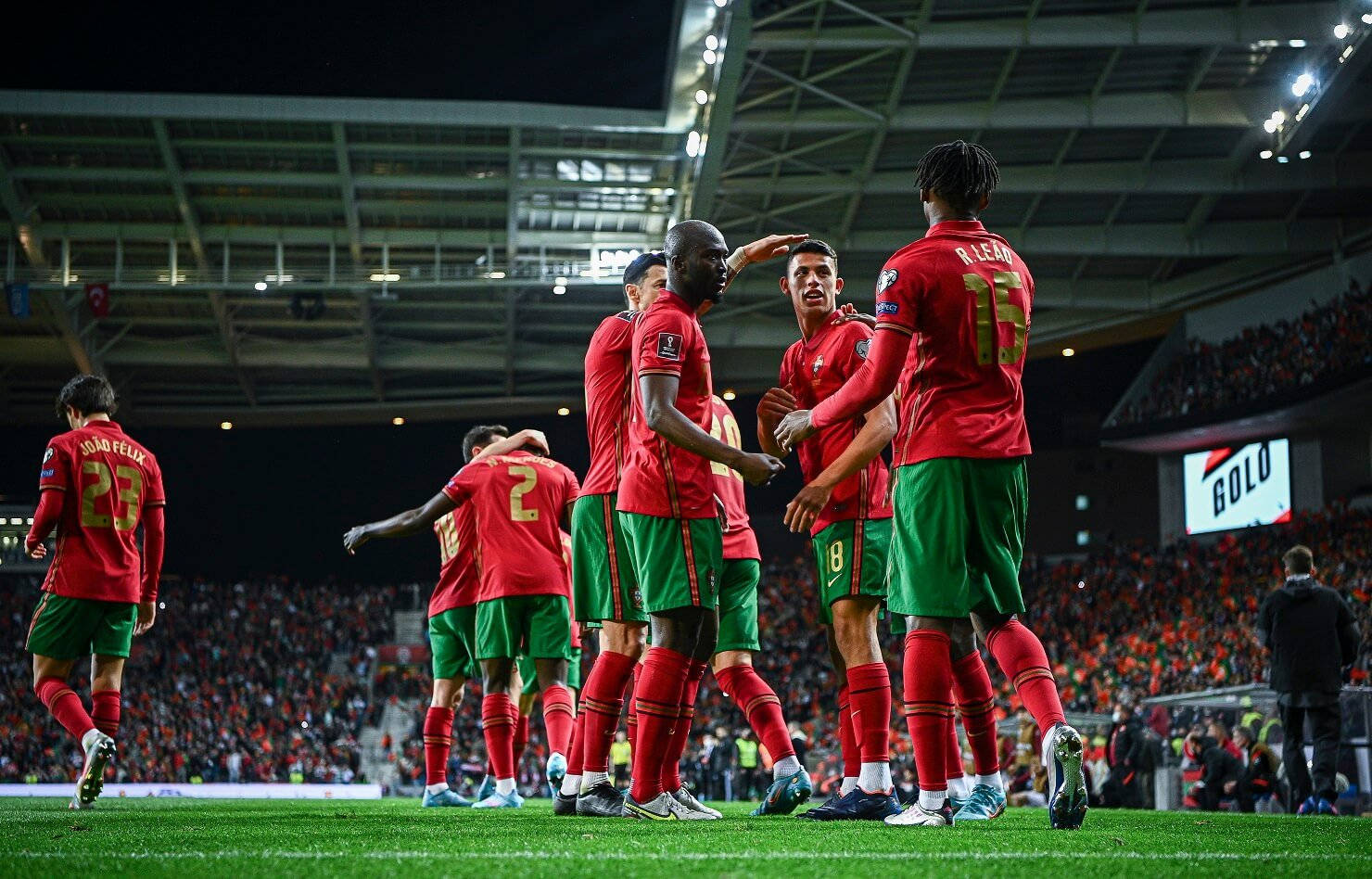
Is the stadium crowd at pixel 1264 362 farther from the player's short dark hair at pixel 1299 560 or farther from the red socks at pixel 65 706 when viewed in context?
the red socks at pixel 65 706

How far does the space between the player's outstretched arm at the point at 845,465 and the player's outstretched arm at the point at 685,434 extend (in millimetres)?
144

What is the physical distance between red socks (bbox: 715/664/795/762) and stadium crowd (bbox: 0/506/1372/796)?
14.9 meters

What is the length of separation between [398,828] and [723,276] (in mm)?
2348

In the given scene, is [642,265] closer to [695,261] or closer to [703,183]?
[695,261]

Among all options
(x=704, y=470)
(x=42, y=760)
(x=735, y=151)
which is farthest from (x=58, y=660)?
(x=42, y=760)

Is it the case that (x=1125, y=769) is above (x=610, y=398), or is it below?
below

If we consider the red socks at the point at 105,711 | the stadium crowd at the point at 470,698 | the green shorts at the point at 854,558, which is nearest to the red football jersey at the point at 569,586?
the green shorts at the point at 854,558

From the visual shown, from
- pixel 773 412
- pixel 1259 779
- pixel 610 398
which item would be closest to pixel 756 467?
pixel 773 412

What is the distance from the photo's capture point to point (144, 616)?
7.38m

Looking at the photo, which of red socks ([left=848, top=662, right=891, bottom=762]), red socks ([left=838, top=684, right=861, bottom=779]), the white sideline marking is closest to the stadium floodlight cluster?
red socks ([left=838, top=684, right=861, bottom=779])

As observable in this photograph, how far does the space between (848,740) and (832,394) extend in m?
1.64

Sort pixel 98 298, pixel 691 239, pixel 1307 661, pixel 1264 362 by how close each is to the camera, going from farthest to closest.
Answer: pixel 1264 362
pixel 98 298
pixel 1307 661
pixel 691 239

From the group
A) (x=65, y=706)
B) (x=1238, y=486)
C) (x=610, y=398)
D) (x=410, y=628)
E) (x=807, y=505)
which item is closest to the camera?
(x=807, y=505)

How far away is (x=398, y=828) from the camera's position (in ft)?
16.1
